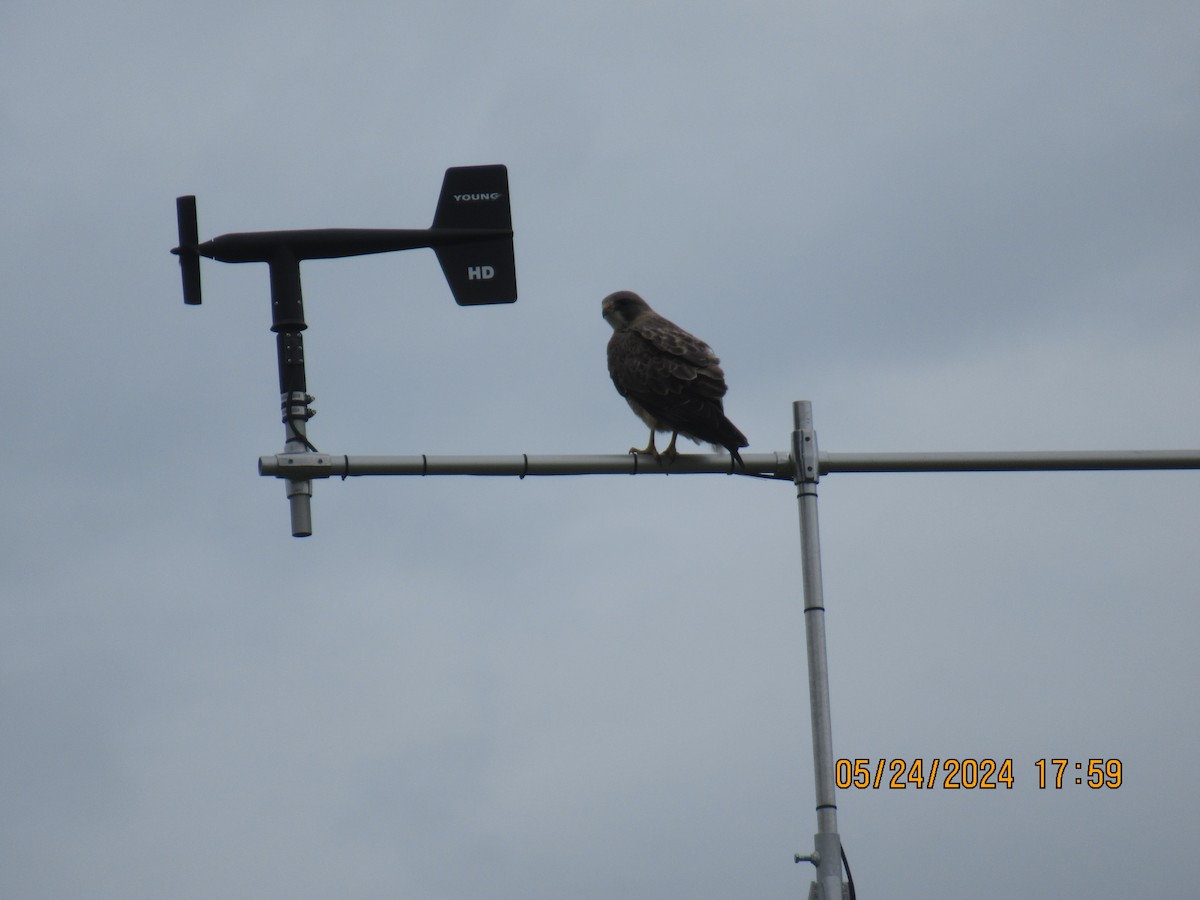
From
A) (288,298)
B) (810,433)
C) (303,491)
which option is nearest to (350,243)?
(288,298)

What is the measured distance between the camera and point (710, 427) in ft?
29.3

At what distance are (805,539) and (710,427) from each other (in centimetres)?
181

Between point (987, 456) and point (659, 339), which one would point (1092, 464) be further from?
point (659, 339)

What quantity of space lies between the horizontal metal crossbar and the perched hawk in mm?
682

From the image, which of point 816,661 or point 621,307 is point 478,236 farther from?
point 621,307

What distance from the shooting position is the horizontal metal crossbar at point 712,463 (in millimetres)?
6969

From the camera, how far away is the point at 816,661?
6.95 metres

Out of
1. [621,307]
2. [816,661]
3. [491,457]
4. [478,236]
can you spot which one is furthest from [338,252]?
[621,307]

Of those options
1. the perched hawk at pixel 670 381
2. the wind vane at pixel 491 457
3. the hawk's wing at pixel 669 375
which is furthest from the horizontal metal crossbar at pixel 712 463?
the hawk's wing at pixel 669 375

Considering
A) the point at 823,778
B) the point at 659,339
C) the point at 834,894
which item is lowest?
the point at 834,894

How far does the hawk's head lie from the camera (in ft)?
39.5

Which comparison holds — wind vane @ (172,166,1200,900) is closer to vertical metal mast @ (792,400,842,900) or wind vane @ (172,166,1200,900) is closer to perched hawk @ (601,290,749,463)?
vertical metal mast @ (792,400,842,900)

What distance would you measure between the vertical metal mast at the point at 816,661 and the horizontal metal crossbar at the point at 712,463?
0.38 ft

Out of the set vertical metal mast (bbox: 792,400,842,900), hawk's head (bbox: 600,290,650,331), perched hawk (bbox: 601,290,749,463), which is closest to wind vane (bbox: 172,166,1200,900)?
vertical metal mast (bbox: 792,400,842,900)
